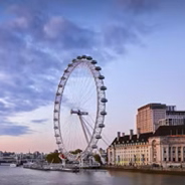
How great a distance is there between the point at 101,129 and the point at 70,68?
9.75 metres

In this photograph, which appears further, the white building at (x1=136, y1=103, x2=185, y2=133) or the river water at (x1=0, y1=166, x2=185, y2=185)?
the white building at (x1=136, y1=103, x2=185, y2=133)

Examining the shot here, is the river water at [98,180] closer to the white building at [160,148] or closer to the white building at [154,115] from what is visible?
the white building at [160,148]

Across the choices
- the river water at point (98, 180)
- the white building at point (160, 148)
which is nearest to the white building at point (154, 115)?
the white building at point (160, 148)

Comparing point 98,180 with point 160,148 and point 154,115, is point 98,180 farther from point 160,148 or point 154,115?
point 154,115

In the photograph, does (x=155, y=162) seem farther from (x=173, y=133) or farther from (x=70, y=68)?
(x=70, y=68)

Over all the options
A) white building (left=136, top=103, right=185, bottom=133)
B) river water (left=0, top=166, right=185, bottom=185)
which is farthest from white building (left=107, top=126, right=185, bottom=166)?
white building (left=136, top=103, right=185, bottom=133)

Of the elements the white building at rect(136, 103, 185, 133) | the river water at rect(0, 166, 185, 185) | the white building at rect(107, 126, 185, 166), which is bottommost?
the river water at rect(0, 166, 185, 185)

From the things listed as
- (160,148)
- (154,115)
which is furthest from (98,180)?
(154,115)

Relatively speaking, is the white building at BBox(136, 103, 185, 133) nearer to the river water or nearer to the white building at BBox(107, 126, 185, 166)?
the white building at BBox(107, 126, 185, 166)

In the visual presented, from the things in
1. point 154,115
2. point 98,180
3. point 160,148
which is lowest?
point 98,180

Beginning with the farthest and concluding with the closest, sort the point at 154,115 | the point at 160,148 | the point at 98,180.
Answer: the point at 154,115 → the point at 160,148 → the point at 98,180

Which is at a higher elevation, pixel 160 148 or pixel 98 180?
pixel 160 148

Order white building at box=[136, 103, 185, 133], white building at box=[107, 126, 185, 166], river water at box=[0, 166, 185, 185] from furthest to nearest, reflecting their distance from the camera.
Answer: white building at box=[136, 103, 185, 133] < white building at box=[107, 126, 185, 166] < river water at box=[0, 166, 185, 185]

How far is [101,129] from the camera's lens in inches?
2114
